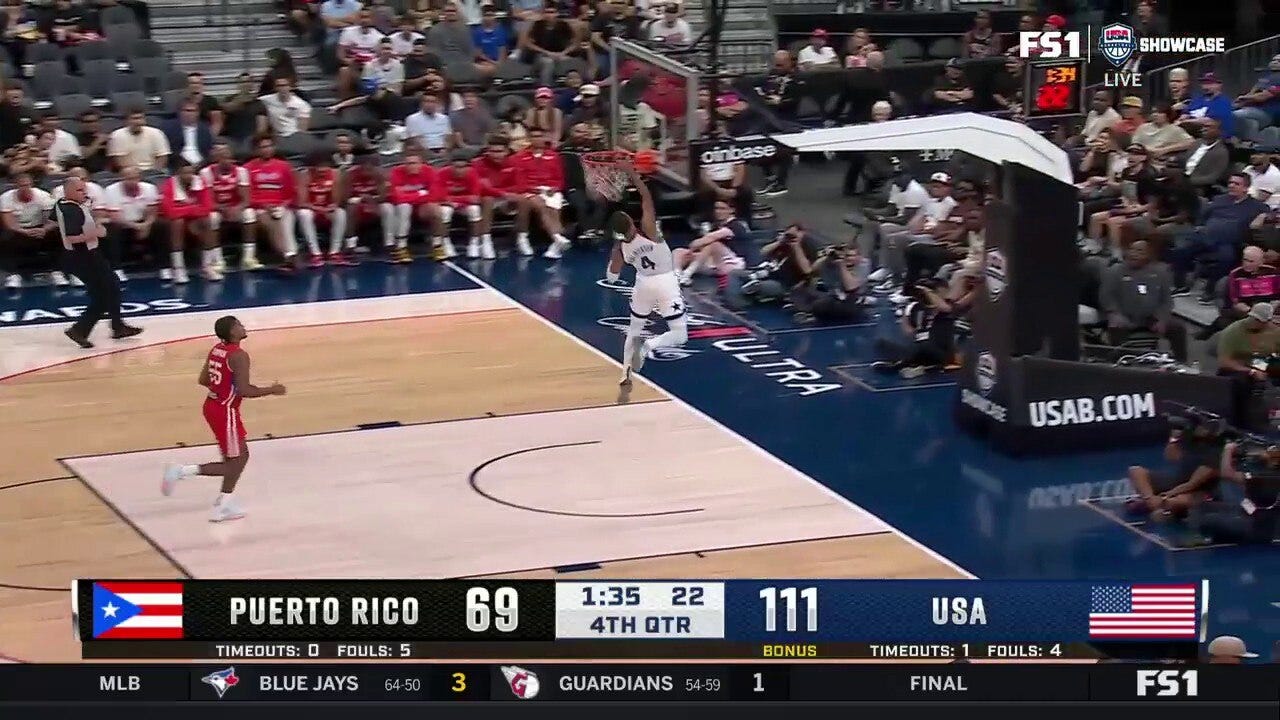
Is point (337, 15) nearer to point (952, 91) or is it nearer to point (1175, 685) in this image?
point (952, 91)

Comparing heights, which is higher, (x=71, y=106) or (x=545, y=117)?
(x=71, y=106)

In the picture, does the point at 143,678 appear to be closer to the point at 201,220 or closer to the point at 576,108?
the point at 201,220

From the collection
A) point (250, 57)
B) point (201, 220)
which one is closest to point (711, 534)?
point (201, 220)

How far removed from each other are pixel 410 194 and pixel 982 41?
9.62 meters

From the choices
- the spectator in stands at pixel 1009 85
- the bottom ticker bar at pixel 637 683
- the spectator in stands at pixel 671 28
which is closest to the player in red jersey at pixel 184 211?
the spectator in stands at pixel 671 28

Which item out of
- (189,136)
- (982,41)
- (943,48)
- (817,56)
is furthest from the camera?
(943,48)

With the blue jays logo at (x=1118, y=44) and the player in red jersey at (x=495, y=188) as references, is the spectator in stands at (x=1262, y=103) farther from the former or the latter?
the player in red jersey at (x=495, y=188)

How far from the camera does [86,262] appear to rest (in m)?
19.5

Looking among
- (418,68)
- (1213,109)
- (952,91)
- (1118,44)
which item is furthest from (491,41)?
(1213,109)

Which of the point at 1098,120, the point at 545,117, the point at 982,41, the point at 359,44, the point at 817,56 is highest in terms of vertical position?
the point at 359,44

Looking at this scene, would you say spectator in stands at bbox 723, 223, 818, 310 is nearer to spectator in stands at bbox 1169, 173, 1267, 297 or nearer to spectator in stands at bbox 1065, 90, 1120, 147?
spectator in stands at bbox 1169, 173, 1267, 297

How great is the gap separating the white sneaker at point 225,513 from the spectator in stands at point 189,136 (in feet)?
31.6

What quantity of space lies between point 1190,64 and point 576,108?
8.34 m

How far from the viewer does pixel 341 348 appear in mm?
19828
